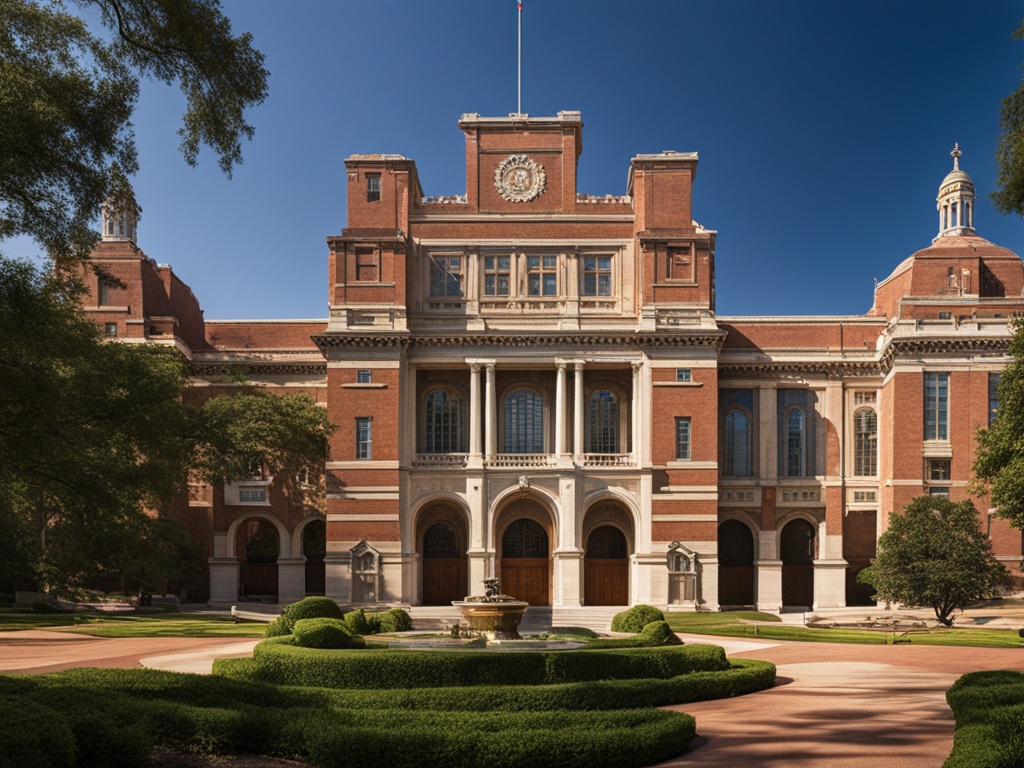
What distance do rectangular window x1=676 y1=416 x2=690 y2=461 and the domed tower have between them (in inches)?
876

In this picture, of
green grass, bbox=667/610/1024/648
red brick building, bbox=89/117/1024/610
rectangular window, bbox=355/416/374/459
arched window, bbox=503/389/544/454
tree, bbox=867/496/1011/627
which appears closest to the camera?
green grass, bbox=667/610/1024/648

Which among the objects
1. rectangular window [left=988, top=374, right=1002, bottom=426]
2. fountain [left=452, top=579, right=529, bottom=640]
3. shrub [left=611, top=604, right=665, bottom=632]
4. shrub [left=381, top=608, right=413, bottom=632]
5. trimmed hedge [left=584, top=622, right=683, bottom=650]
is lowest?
shrub [left=381, top=608, right=413, bottom=632]

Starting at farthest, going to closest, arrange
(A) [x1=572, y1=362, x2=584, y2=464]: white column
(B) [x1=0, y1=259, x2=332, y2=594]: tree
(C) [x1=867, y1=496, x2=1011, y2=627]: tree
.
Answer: (A) [x1=572, y1=362, x2=584, y2=464]: white column → (C) [x1=867, y1=496, x2=1011, y2=627]: tree → (B) [x1=0, y1=259, x2=332, y2=594]: tree

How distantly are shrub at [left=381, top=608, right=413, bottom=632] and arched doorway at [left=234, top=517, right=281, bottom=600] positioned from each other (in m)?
21.5

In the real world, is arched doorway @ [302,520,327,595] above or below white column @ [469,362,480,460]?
below

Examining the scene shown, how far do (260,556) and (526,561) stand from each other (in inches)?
588

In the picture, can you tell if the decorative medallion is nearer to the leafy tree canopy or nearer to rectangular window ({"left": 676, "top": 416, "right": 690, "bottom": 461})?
rectangular window ({"left": 676, "top": 416, "right": 690, "bottom": 461})

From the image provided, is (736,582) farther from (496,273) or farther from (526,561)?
(496,273)

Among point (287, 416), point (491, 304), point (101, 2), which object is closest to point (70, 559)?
point (287, 416)

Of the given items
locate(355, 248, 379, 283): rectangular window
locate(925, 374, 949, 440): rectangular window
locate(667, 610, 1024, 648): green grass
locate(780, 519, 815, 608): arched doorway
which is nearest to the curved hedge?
locate(667, 610, 1024, 648): green grass

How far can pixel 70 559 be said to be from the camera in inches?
1625

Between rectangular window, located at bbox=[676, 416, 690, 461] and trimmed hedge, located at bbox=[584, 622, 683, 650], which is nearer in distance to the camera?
trimmed hedge, located at bbox=[584, 622, 683, 650]

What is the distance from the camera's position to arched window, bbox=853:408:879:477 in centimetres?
5266

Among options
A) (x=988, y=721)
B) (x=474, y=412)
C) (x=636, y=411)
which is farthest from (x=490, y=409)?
(x=988, y=721)
